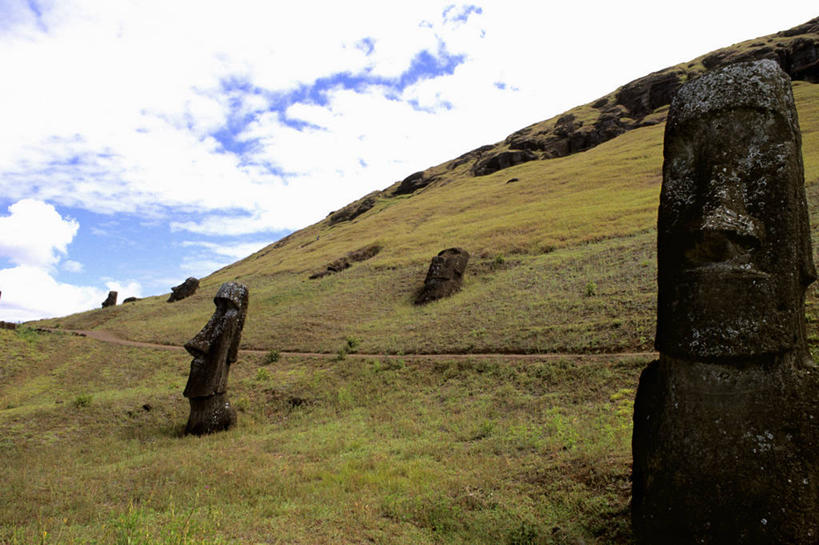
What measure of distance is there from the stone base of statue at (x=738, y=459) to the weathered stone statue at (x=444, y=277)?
21758mm

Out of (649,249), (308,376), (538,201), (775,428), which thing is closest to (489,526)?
(775,428)

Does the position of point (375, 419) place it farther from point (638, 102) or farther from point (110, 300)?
point (638, 102)

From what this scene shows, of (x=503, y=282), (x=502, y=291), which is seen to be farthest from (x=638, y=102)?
(x=502, y=291)

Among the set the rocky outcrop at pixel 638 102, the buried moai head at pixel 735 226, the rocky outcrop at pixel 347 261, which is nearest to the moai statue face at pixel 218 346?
the buried moai head at pixel 735 226

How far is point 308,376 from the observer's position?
1719 cm

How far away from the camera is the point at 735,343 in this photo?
403 cm

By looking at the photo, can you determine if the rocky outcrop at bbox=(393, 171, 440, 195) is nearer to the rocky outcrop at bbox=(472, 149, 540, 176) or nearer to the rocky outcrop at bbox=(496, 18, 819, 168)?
the rocky outcrop at bbox=(472, 149, 540, 176)

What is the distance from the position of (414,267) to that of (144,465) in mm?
26755

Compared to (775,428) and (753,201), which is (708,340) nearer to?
(775,428)

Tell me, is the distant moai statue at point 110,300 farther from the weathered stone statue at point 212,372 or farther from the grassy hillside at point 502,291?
the weathered stone statue at point 212,372

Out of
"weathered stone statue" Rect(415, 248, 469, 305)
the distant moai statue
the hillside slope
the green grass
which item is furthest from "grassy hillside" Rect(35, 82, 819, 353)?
the distant moai statue

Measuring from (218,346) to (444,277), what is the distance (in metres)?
16.2

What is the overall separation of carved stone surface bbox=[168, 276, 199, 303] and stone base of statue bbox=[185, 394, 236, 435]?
37.8 metres

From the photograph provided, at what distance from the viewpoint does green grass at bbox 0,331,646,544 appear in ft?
17.8
